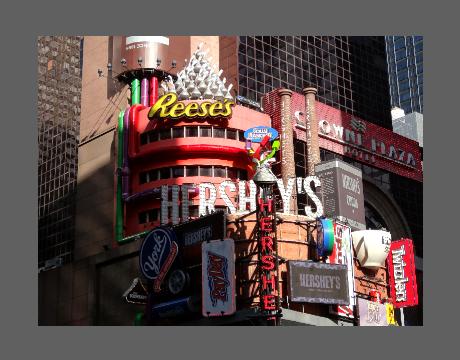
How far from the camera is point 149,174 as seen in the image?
7712 centimetres

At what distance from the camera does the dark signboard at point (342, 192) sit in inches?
2864

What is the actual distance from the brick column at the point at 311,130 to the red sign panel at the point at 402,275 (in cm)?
1091

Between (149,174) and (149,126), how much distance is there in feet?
12.4

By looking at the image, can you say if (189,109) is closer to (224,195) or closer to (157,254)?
(224,195)

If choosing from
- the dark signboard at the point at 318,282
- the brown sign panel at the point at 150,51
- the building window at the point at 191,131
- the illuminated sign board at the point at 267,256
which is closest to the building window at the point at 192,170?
the building window at the point at 191,131

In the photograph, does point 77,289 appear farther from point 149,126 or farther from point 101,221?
point 149,126

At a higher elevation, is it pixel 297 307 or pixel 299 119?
pixel 299 119

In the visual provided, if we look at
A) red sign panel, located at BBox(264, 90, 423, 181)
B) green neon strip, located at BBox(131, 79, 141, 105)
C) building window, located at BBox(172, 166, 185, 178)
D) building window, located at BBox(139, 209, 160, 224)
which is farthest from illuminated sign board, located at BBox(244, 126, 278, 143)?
green neon strip, located at BBox(131, 79, 141, 105)

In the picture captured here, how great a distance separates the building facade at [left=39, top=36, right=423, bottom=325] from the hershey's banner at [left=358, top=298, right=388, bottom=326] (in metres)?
1.91

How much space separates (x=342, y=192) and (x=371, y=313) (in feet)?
35.1

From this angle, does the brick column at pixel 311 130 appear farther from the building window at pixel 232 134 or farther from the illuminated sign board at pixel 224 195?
the illuminated sign board at pixel 224 195

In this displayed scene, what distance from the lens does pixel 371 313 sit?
218ft
